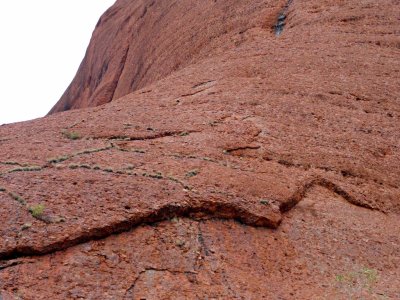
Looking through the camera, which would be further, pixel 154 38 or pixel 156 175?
pixel 154 38

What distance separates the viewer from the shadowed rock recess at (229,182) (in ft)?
20.2

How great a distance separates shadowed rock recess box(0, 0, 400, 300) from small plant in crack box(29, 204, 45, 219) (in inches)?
0.6

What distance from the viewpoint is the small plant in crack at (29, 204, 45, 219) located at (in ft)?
21.0

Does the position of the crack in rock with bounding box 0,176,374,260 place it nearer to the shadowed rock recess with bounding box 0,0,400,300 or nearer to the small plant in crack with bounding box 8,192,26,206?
the shadowed rock recess with bounding box 0,0,400,300

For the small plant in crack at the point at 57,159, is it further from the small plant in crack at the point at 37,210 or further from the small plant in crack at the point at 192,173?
the small plant in crack at the point at 192,173

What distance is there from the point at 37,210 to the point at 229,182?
244 centimetres

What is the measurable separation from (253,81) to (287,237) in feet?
15.1

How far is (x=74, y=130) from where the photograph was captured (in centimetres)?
941

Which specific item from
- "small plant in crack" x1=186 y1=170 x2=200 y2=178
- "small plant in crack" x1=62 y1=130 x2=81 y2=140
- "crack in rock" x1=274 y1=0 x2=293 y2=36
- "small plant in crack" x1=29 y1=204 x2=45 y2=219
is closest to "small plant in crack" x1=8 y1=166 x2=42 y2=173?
"small plant in crack" x1=29 y1=204 x2=45 y2=219

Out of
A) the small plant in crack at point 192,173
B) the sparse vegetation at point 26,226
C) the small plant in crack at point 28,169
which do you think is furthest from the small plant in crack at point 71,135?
the sparse vegetation at point 26,226

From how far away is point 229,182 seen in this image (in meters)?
7.75

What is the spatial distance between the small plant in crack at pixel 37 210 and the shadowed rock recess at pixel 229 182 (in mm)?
16

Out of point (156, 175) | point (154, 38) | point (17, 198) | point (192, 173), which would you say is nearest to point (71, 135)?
point (156, 175)

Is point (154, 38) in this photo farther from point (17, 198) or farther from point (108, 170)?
point (17, 198)
